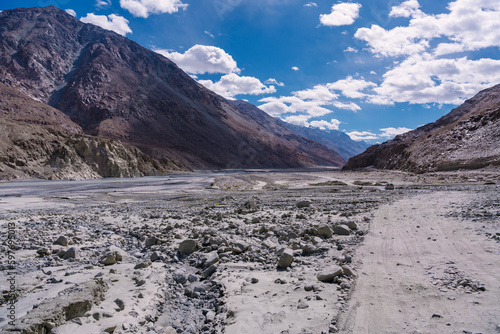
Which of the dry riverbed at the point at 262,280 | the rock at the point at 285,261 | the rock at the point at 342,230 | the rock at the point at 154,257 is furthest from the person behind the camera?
the rock at the point at 342,230

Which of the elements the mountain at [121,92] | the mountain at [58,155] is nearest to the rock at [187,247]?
the mountain at [58,155]

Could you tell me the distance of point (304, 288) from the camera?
18.5 feet

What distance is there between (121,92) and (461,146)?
128064 millimetres

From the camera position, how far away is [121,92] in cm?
13350

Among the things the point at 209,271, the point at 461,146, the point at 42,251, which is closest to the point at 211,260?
the point at 209,271

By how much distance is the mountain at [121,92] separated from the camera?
119 meters

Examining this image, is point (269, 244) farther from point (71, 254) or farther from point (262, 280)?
point (71, 254)

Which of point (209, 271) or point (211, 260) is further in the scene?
point (211, 260)

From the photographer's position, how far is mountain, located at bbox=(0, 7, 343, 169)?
119 m

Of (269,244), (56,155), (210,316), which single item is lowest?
(210,316)

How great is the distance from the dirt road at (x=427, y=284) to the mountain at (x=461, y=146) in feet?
152

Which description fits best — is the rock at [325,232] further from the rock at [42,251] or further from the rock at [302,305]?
the rock at [42,251]

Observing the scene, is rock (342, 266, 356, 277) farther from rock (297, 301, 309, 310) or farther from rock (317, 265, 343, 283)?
rock (297, 301, 309, 310)

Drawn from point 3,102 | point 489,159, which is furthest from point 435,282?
point 3,102
